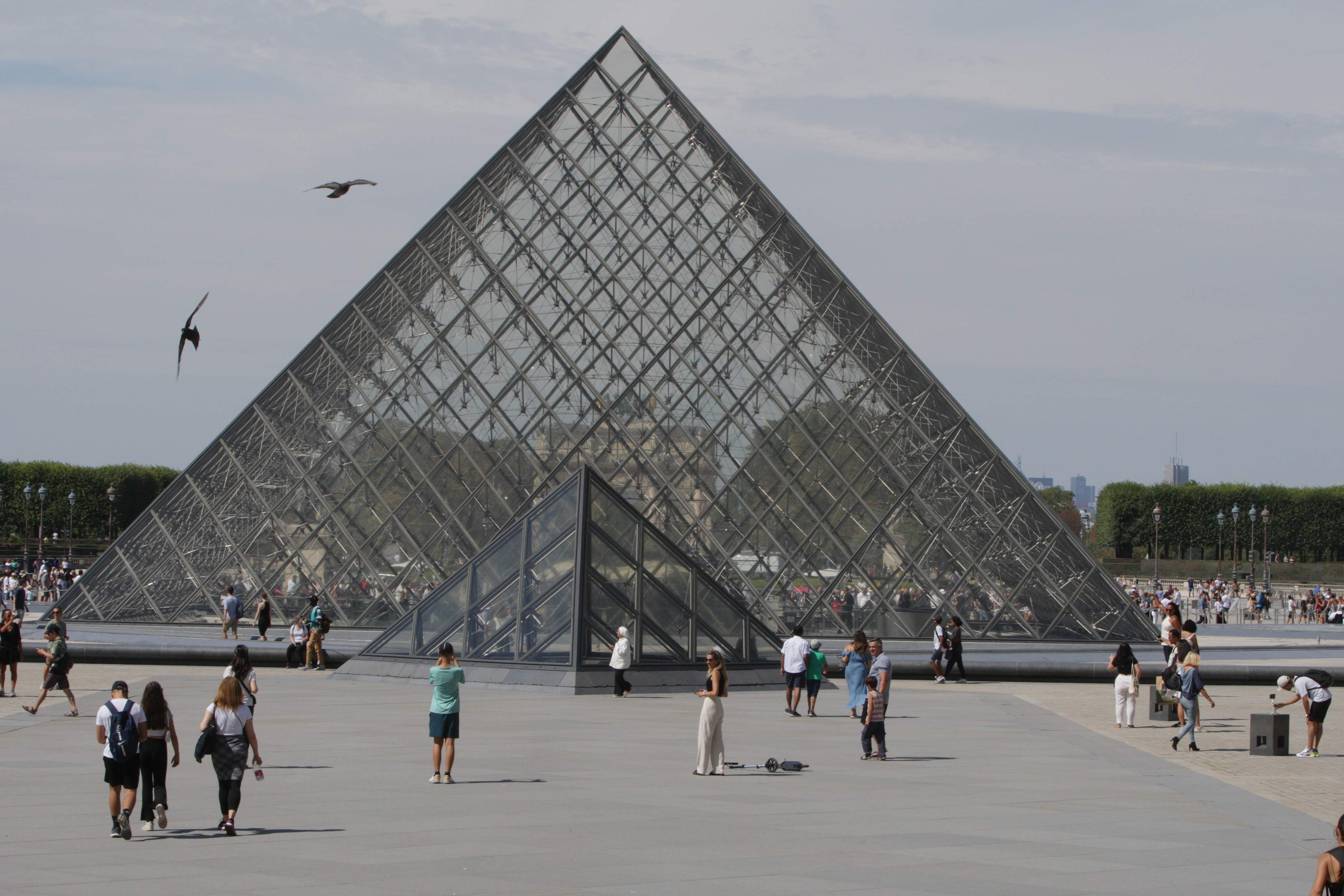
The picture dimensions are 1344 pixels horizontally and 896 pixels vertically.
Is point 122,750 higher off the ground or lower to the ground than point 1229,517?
lower

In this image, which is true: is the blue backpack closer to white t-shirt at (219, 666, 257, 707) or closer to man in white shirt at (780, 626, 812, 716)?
white t-shirt at (219, 666, 257, 707)

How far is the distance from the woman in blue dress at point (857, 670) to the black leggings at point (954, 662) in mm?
8112

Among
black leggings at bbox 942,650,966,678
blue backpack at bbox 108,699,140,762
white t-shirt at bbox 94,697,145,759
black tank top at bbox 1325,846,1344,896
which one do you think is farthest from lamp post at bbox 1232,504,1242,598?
black tank top at bbox 1325,846,1344,896

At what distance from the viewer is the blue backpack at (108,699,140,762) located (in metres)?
8.94

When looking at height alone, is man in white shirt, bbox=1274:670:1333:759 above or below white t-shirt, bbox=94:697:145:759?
below

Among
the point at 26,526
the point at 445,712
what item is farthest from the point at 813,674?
the point at 26,526

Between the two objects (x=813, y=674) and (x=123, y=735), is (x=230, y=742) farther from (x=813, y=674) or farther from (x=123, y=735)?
(x=813, y=674)

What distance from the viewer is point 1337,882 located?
626 centimetres

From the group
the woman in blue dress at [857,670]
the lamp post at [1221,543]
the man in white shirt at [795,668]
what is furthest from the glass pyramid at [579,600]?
the lamp post at [1221,543]

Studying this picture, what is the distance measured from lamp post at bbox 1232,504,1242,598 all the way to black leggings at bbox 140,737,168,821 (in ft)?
186

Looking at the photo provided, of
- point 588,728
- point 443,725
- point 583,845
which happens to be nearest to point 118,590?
point 588,728

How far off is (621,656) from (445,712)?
8327mm

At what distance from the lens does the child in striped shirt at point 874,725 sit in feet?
42.9

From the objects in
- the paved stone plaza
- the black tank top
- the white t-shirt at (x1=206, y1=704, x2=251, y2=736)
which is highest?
the white t-shirt at (x1=206, y1=704, x2=251, y2=736)
